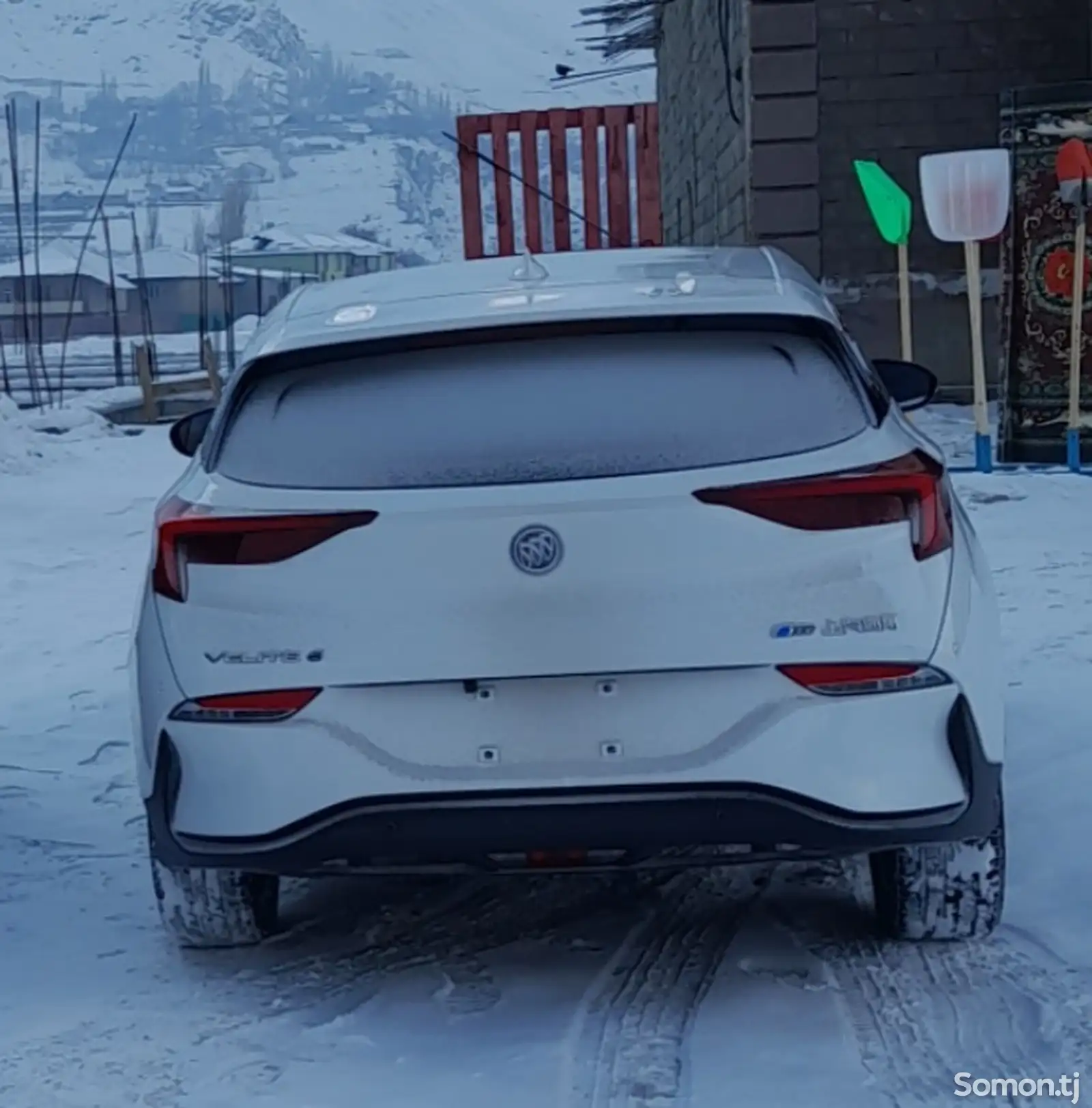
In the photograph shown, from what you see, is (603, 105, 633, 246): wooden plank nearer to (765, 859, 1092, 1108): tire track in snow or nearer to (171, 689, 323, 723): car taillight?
(765, 859, 1092, 1108): tire track in snow

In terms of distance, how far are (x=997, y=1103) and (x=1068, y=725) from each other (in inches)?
106

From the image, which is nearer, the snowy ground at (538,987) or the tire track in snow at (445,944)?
the snowy ground at (538,987)

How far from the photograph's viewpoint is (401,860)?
11.9 feet

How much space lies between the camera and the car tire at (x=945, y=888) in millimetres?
3842

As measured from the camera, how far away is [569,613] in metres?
3.41

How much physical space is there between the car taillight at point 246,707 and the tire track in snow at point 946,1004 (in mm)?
1195

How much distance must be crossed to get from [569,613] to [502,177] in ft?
56.8

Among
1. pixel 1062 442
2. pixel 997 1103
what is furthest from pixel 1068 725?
pixel 1062 442

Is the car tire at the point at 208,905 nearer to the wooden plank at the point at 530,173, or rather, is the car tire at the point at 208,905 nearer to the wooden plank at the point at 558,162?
the wooden plank at the point at 530,173

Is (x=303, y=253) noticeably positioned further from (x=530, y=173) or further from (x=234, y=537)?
(x=234, y=537)

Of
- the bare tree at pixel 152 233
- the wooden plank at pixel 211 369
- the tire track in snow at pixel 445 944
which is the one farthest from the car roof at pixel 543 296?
the bare tree at pixel 152 233

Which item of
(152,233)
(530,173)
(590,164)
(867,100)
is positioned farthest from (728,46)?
(152,233)

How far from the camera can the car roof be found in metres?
3.71

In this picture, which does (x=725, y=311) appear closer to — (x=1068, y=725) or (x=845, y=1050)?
(x=845, y=1050)
